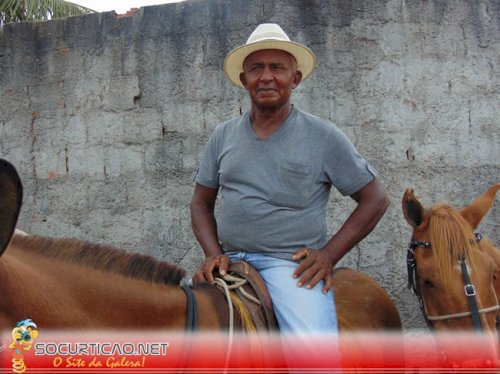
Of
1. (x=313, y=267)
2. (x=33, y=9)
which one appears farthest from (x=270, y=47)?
(x=33, y=9)

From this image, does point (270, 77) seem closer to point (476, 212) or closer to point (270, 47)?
point (270, 47)

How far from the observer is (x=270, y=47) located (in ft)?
8.73

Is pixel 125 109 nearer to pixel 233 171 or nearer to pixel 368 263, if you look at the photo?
pixel 368 263

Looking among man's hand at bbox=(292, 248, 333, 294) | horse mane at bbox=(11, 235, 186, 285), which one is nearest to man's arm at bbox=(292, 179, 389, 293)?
man's hand at bbox=(292, 248, 333, 294)

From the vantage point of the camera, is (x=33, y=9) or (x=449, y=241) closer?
(x=449, y=241)

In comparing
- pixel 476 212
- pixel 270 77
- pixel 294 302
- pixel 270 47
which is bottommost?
pixel 294 302

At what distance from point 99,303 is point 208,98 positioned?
3383 millimetres

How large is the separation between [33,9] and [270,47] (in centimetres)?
897

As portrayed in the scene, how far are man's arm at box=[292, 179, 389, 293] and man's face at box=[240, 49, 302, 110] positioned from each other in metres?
0.57

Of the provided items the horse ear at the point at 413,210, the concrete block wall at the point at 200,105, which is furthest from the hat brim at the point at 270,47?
the concrete block wall at the point at 200,105

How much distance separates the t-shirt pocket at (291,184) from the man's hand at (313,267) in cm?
22

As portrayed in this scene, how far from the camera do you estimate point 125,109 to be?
516cm

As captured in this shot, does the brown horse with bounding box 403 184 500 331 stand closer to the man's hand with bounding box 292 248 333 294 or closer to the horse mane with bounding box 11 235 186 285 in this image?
the man's hand with bounding box 292 248 333 294

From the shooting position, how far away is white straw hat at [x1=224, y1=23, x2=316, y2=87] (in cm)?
263
